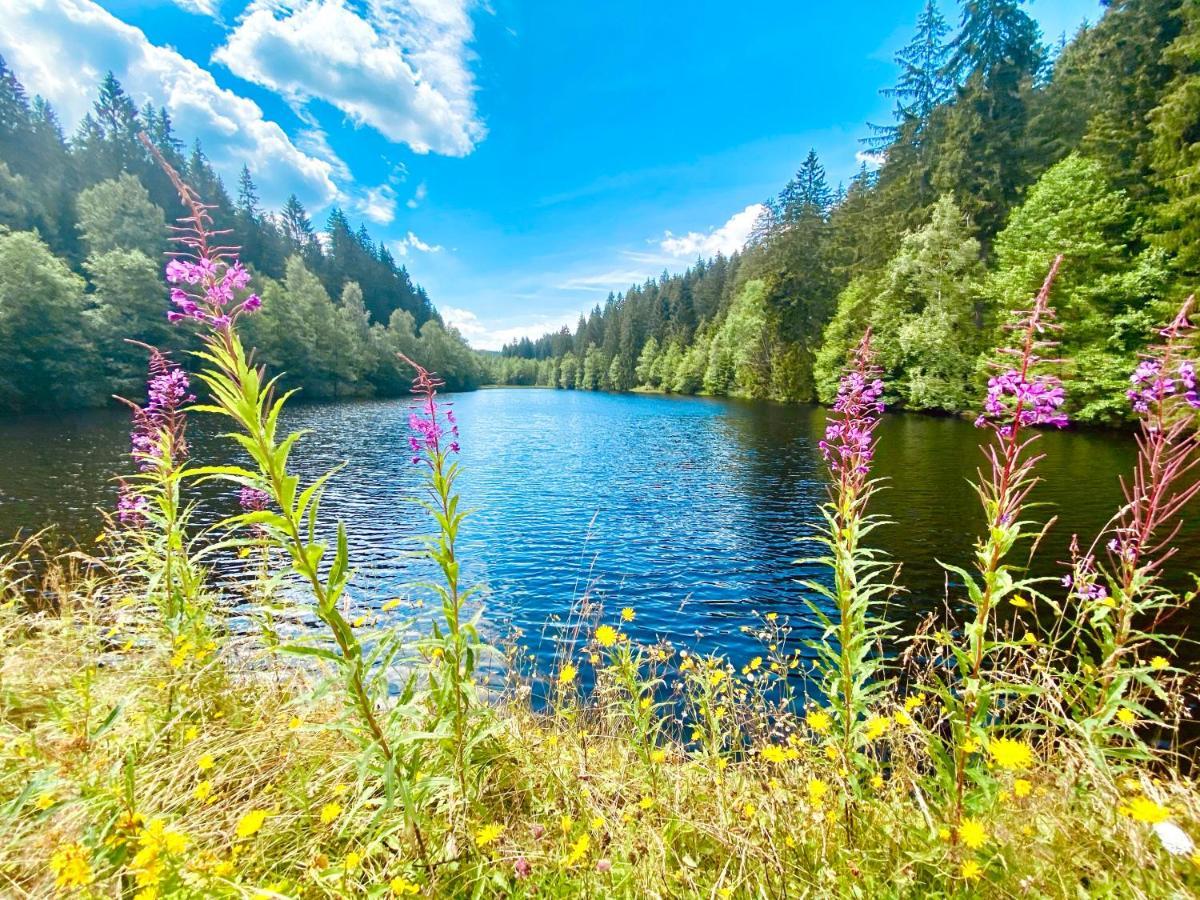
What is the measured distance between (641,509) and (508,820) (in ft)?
44.7

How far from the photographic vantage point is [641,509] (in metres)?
16.6

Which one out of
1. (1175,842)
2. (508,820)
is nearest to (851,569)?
(1175,842)

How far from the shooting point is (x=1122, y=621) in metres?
3.27

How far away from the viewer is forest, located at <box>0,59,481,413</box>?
33.4 meters

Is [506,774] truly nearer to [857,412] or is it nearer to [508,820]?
[508,820]

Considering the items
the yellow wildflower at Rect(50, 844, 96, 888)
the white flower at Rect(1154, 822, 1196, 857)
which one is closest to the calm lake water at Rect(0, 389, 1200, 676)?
the yellow wildflower at Rect(50, 844, 96, 888)

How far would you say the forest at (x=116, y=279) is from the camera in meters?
33.4

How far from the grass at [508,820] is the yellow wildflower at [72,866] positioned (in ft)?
0.05

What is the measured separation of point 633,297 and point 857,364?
11480 cm

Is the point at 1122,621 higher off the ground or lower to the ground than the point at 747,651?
higher

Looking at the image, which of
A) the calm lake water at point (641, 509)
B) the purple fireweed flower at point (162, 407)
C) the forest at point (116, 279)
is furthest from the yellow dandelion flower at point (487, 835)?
the forest at point (116, 279)

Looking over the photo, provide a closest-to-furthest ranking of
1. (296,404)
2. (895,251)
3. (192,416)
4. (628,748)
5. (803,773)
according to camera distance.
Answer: (803,773) → (628,748) → (895,251) → (192,416) → (296,404)

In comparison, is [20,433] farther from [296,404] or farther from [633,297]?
[633,297]

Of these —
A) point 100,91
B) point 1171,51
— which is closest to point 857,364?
point 1171,51
